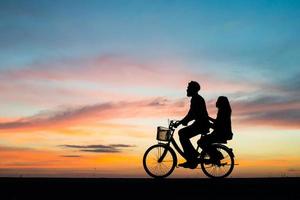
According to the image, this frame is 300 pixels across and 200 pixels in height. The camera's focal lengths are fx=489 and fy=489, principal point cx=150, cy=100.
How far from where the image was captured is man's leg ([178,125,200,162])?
1571 cm

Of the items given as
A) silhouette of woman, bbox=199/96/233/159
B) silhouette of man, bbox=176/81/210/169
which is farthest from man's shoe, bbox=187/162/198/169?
silhouette of woman, bbox=199/96/233/159

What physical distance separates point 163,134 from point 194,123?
1252 mm

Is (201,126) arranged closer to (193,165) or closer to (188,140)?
(188,140)

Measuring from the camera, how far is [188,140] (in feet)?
52.5

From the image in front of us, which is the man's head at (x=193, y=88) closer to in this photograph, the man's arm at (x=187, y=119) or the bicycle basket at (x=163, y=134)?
the man's arm at (x=187, y=119)

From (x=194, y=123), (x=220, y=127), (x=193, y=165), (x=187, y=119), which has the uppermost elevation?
(x=187, y=119)

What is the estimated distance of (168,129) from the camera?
16.2 metres

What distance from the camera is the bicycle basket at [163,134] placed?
1622 centimetres

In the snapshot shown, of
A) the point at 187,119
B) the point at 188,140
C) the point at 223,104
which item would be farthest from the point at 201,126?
the point at 223,104

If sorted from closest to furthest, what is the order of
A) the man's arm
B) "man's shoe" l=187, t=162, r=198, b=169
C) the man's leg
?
the man's arm < the man's leg < "man's shoe" l=187, t=162, r=198, b=169
